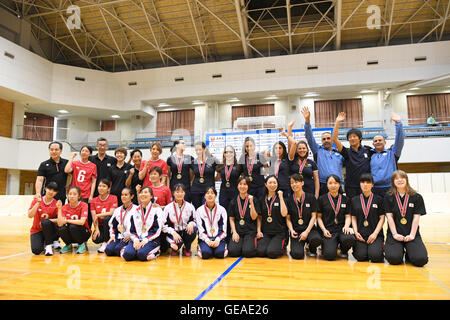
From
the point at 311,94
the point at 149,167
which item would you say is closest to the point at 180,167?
the point at 149,167

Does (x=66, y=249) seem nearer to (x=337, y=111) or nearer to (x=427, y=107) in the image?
(x=337, y=111)

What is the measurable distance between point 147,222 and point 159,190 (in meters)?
0.69

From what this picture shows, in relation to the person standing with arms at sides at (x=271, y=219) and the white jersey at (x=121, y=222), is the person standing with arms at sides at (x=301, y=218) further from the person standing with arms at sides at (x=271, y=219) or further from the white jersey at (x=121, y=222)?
the white jersey at (x=121, y=222)

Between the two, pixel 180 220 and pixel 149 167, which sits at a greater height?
pixel 149 167

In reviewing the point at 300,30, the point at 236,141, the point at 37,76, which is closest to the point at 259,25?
the point at 300,30

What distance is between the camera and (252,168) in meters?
4.80

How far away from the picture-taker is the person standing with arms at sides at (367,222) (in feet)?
12.8

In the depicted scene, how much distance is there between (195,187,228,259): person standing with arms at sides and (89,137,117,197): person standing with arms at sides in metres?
1.99

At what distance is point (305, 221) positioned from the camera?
4.28 meters

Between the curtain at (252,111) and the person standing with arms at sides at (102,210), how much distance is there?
14802 millimetres

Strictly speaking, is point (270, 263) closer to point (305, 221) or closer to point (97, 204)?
point (305, 221)

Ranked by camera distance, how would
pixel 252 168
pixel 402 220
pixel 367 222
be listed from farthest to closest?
1. pixel 252 168
2. pixel 367 222
3. pixel 402 220

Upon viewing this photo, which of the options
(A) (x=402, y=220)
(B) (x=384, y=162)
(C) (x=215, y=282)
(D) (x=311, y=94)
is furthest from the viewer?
(D) (x=311, y=94)

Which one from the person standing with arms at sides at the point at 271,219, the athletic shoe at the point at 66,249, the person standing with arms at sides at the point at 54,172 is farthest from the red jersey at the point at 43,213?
the person standing with arms at sides at the point at 271,219
